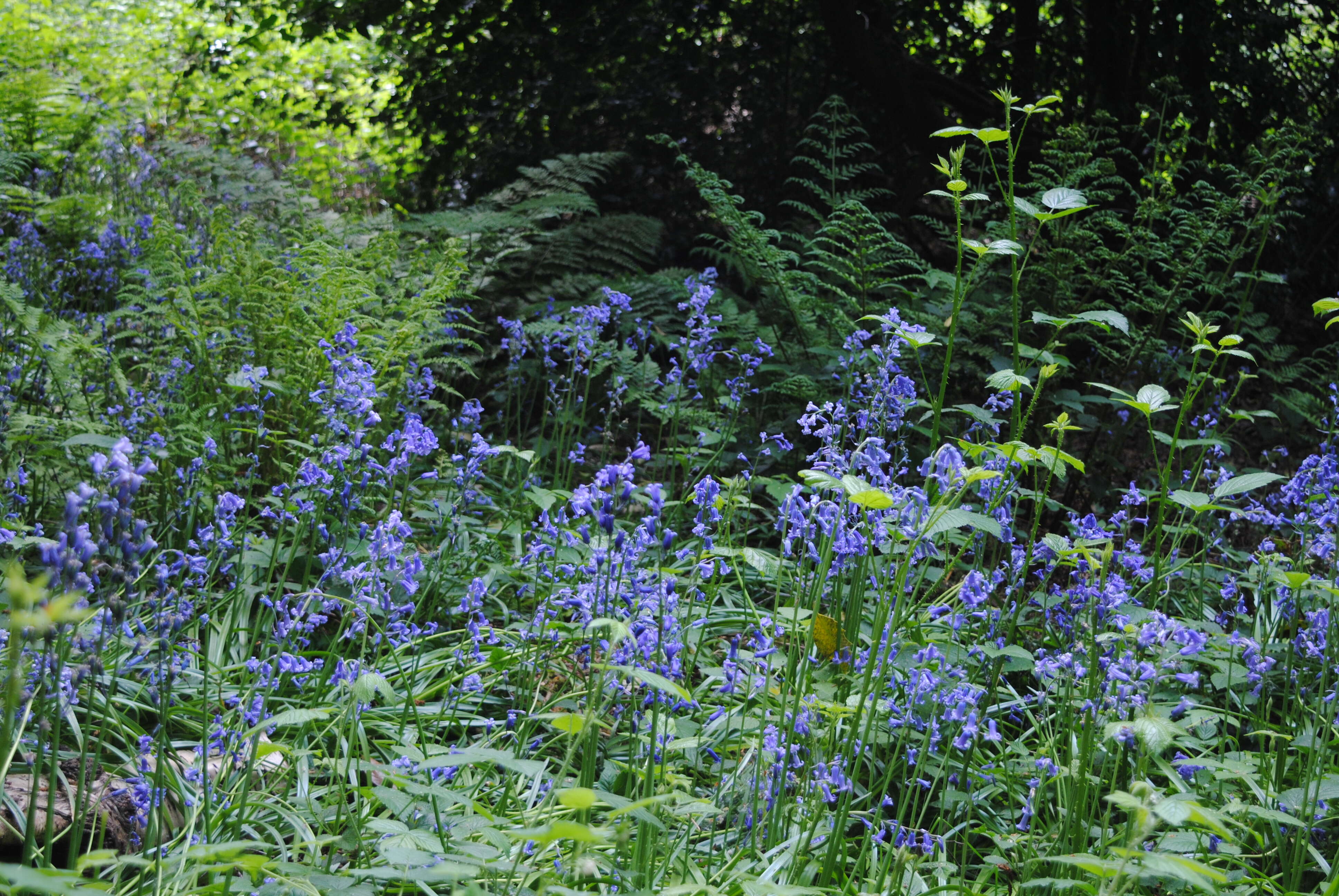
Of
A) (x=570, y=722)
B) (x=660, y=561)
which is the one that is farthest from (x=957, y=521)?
(x=570, y=722)

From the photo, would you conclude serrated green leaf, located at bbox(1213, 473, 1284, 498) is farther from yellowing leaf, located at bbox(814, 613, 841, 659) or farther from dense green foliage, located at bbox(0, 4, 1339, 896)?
yellowing leaf, located at bbox(814, 613, 841, 659)

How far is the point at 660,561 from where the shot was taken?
1654mm

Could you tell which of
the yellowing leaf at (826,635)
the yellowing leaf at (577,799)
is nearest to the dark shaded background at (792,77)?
the yellowing leaf at (826,635)

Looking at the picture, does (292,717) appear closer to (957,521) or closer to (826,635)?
(957,521)

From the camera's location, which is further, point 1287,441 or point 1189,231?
point 1287,441

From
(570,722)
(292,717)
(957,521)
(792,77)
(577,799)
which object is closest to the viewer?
(577,799)

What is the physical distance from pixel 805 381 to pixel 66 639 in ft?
8.78

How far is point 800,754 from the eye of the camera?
1.94m

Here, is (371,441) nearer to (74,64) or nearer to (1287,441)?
(1287,441)

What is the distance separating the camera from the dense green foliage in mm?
1561

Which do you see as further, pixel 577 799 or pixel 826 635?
pixel 826 635

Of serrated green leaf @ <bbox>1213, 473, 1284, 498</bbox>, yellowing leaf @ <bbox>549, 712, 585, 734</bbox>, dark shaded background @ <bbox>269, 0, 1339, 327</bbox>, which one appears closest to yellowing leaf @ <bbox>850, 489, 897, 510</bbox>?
yellowing leaf @ <bbox>549, 712, 585, 734</bbox>

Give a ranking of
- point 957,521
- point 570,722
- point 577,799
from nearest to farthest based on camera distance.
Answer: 1. point 577,799
2. point 570,722
3. point 957,521

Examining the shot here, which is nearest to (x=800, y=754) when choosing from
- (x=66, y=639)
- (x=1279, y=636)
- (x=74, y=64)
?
(x=66, y=639)
